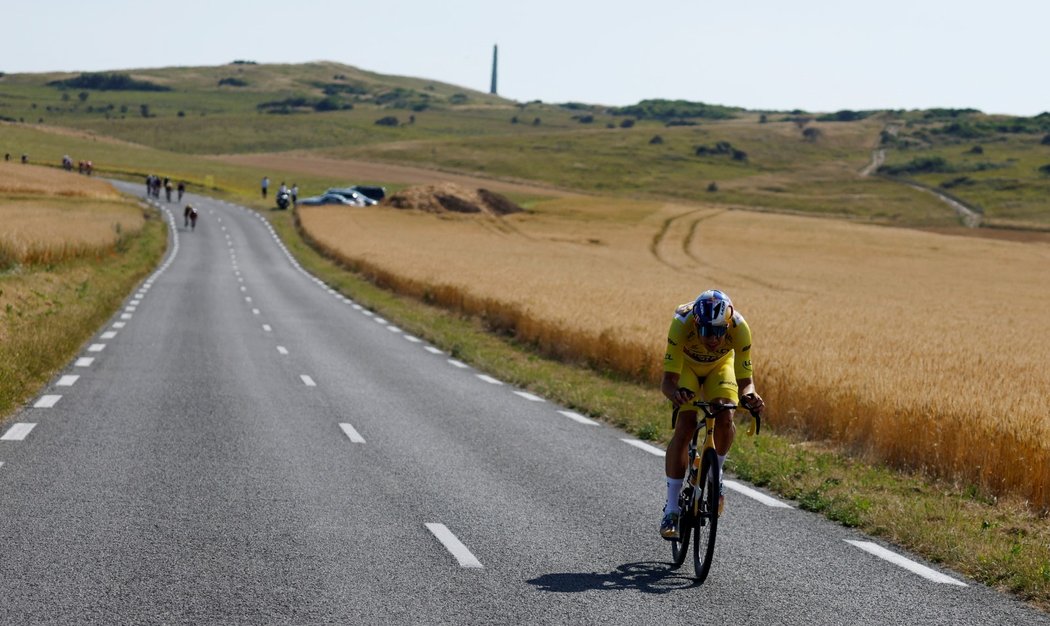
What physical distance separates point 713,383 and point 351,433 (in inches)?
244

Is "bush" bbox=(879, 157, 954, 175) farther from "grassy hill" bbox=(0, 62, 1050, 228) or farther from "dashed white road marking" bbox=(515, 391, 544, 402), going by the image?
"dashed white road marking" bbox=(515, 391, 544, 402)

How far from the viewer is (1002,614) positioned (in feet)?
23.4

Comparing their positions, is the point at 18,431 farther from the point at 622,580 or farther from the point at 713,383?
the point at 713,383

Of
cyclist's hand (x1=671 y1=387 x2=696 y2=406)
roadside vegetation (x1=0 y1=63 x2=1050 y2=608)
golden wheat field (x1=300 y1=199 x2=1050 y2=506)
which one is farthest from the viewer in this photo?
golden wheat field (x1=300 y1=199 x2=1050 y2=506)

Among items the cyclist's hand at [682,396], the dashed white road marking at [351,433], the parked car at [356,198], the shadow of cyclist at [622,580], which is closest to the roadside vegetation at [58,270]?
the dashed white road marking at [351,433]

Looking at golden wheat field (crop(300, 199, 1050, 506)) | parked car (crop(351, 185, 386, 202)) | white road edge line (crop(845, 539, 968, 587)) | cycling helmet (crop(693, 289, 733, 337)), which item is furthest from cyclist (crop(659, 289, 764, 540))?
parked car (crop(351, 185, 386, 202))

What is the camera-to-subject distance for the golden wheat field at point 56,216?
3444 centimetres

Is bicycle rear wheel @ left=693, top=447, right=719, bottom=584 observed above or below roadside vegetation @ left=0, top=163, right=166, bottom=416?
above

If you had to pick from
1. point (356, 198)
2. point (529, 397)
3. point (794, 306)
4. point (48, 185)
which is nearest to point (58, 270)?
point (794, 306)

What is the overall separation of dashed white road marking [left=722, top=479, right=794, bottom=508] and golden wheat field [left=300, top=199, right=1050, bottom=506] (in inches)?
77.5

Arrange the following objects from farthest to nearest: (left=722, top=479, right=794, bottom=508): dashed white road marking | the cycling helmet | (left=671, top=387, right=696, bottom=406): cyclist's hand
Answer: (left=722, top=479, right=794, bottom=508): dashed white road marking → (left=671, top=387, right=696, bottom=406): cyclist's hand → the cycling helmet

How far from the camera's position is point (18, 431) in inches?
487

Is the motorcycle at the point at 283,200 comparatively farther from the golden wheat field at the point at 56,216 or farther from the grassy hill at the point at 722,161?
the grassy hill at the point at 722,161

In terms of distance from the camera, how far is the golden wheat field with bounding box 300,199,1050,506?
12375mm
